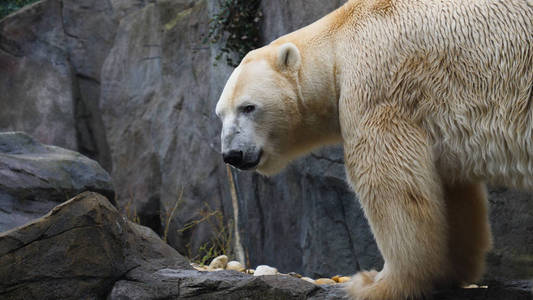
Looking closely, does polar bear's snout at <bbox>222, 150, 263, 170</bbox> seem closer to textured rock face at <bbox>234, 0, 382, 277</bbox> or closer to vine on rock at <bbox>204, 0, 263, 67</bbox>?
textured rock face at <bbox>234, 0, 382, 277</bbox>

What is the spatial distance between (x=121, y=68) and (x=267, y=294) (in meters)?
6.03

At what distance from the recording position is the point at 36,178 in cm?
428

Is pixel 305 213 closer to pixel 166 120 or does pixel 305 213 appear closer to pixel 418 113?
→ pixel 418 113

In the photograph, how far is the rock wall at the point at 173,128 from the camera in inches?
182

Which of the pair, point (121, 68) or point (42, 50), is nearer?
point (121, 68)

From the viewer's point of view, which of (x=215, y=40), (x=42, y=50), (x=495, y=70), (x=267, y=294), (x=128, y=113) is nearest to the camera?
(x=495, y=70)

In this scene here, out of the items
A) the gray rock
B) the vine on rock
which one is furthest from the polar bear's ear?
the gray rock

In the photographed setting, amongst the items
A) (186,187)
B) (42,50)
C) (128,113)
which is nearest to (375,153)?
(186,187)

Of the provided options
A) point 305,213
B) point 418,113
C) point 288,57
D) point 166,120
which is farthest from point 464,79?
point 166,120

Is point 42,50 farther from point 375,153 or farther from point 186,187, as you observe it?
point 375,153

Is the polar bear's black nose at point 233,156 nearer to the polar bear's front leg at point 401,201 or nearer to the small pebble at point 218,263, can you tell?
the polar bear's front leg at point 401,201

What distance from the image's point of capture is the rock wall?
182 inches

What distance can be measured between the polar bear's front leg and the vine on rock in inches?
122

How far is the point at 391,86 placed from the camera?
8.13 ft
